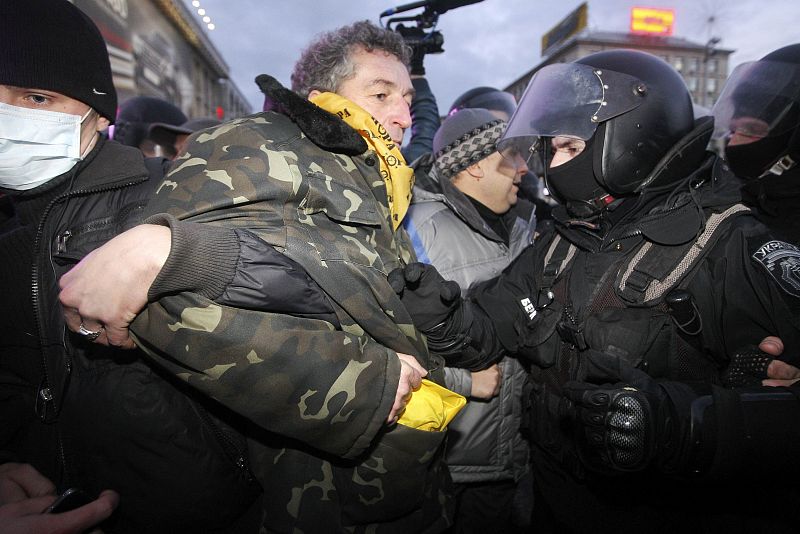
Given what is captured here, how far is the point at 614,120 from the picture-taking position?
78.3 inches

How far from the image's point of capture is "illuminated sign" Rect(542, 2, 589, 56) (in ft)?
156

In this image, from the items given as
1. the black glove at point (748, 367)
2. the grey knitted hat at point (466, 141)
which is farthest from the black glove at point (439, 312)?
the grey knitted hat at point (466, 141)

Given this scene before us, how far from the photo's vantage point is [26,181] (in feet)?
4.86

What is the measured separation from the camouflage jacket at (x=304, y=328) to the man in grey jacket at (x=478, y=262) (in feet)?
2.35

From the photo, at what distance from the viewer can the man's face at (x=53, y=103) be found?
1.45 meters

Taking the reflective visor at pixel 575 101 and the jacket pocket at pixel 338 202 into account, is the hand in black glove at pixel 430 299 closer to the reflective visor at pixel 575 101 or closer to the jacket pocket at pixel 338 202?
the jacket pocket at pixel 338 202

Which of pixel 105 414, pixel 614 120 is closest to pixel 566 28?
pixel 614 120

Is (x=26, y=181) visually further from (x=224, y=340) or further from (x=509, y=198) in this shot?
(x=509, y=198)

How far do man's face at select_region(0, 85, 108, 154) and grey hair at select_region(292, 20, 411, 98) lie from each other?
0.83 m

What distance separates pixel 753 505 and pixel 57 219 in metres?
2.84

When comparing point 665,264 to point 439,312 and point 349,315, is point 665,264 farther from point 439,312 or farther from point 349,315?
point 349,315

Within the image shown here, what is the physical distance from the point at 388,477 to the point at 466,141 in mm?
2130

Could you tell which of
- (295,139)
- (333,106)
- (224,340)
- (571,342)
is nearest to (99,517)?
(224,340)

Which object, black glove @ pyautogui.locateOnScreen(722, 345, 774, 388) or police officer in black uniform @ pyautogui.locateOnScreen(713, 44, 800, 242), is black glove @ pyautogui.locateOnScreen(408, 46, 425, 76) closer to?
police officer in black uniform @ pyautogui.locateOnScreen(713, 44, 800, 242)
